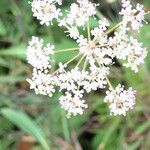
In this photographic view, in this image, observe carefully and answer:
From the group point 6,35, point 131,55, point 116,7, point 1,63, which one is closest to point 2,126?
point 1,63

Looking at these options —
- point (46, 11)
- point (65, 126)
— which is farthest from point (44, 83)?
point (65, 126)

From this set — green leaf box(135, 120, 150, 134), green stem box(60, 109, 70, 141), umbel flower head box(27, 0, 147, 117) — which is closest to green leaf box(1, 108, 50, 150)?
green stem box(60, 109, 70, 141)

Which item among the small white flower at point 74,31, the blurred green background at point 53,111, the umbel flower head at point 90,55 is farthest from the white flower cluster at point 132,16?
the blurred green background at point 53,111

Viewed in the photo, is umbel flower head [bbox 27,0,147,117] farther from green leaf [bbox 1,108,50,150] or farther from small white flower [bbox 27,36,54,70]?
green leaf [bbox 1,108,50,150]

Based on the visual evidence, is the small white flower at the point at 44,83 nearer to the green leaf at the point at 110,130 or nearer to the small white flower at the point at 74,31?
the small white flower at the point at 74,31

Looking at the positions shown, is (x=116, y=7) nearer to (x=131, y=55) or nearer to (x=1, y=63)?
(x=131, y=55)

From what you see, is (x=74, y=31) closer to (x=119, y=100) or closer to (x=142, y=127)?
(x=119, y=100)
